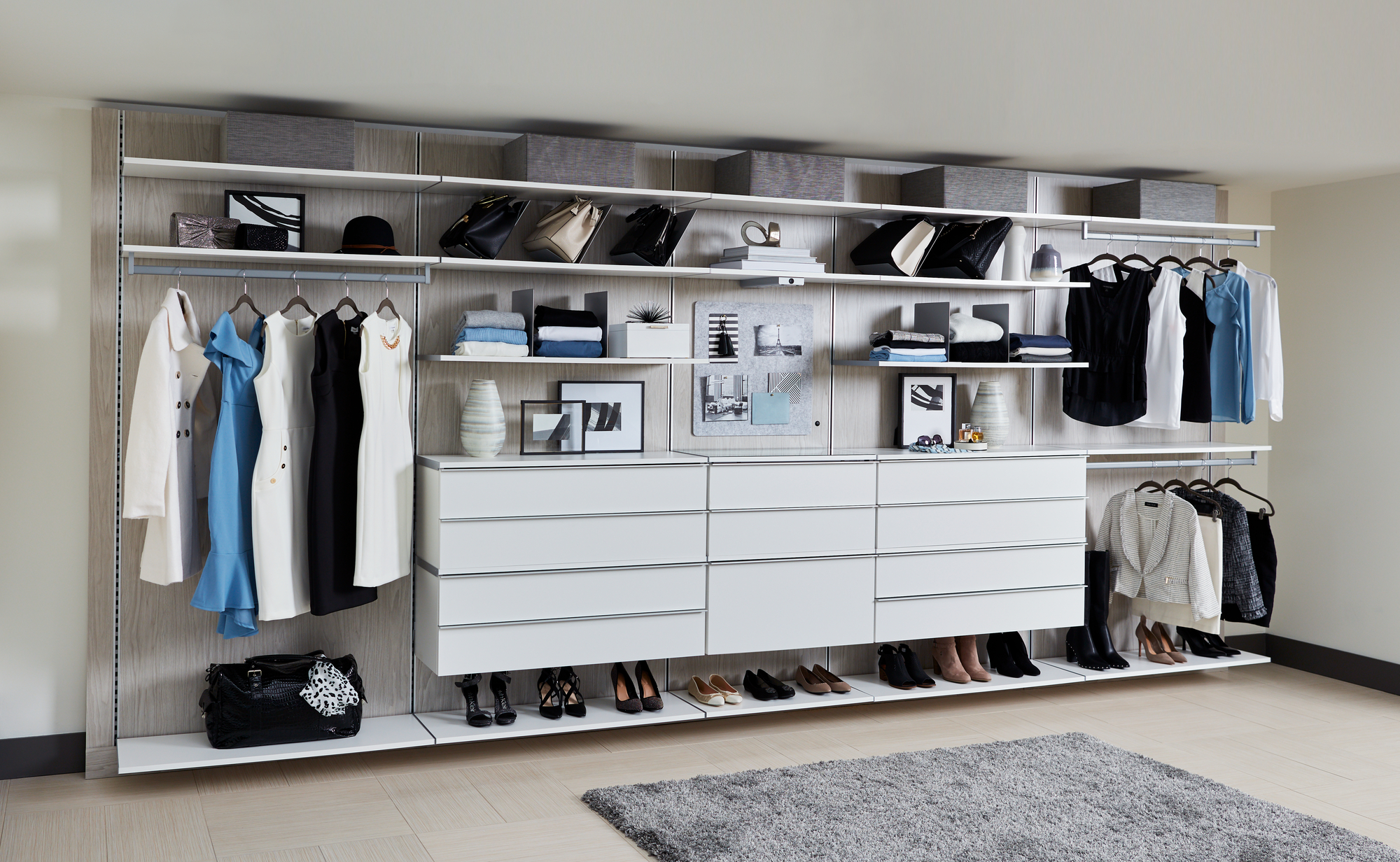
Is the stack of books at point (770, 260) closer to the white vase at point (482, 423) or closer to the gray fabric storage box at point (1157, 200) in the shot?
the white vase at point (482, 423)

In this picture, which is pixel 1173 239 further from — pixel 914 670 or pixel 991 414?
pixel 914 670

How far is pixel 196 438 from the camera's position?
3.92m

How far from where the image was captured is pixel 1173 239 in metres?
5.50

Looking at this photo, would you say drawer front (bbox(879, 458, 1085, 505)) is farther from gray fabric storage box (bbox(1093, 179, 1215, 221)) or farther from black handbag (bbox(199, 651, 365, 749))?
black handbag (bbox(199, 651, 365, 749))

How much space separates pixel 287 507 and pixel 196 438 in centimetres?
40

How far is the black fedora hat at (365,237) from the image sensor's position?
398 centimetres

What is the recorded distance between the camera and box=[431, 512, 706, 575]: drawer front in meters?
4.04

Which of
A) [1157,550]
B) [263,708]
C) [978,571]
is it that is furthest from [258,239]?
[1157,550]

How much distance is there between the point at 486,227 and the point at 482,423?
27.2 inches

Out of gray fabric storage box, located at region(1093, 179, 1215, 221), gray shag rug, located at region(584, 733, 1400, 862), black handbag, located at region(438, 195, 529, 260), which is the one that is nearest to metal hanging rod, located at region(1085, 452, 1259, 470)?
gray fabric storage box, located at region(1093, 179, 1215, 221)

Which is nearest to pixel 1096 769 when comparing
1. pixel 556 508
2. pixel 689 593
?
pixel 689 593

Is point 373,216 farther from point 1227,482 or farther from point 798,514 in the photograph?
point 1227,482

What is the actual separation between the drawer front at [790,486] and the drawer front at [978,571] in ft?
1.03

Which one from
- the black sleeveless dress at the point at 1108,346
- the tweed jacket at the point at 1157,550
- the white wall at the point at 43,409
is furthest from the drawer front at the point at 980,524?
the white wall at the point at 43,409
